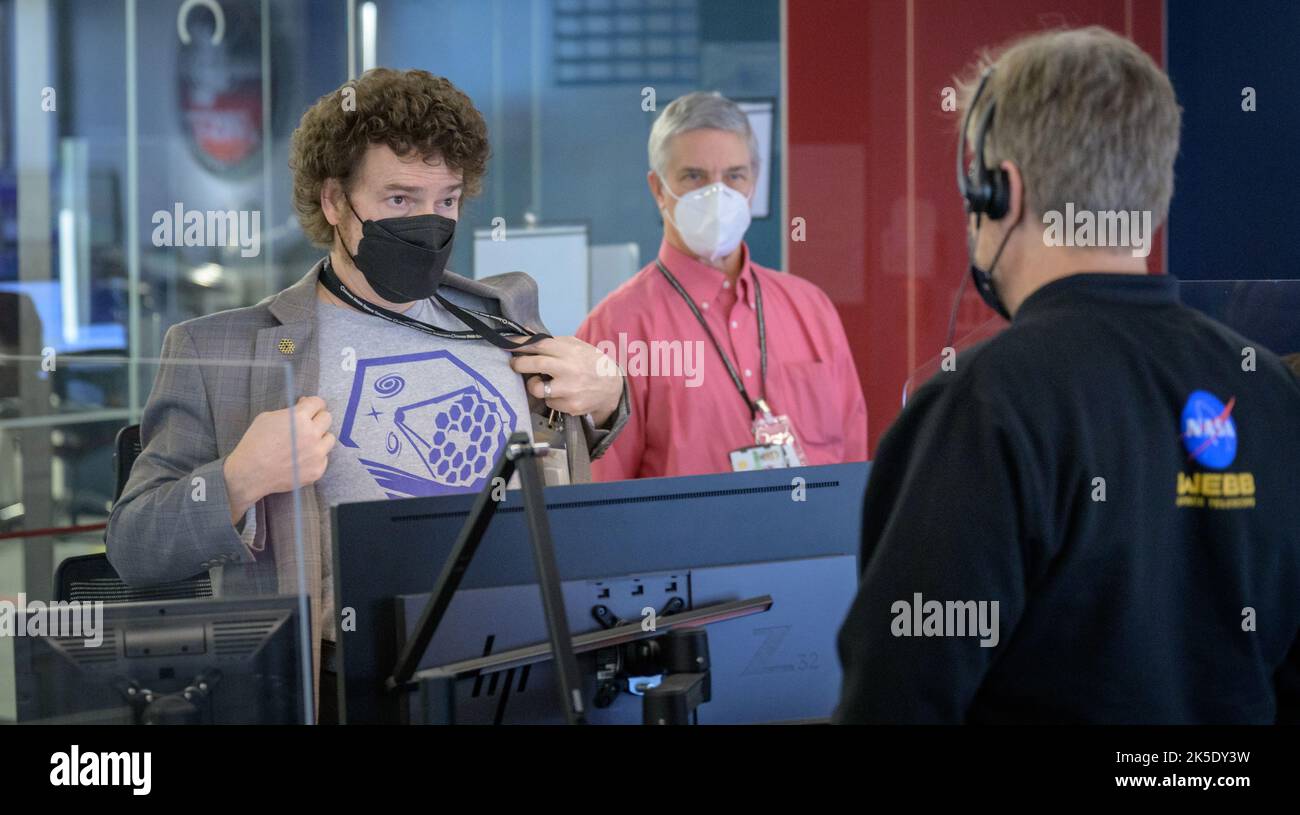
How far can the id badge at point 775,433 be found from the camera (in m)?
3.21

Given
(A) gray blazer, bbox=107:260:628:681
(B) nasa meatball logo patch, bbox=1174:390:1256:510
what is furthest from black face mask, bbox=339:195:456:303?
(B) nasa meatball logo patch, bbox=1174:390:1256:510

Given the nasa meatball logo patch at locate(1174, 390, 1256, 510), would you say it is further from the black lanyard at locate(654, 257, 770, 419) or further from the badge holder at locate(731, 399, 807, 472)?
the black lanyard at locate(654, 257, 770, 419)

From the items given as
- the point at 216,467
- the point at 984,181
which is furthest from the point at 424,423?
the point at 984,181

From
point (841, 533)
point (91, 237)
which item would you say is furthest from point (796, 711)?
point (91, 237)

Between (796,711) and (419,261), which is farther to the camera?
(419,261)

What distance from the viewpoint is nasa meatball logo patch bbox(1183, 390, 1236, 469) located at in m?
1.22

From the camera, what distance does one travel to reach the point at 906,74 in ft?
15.0

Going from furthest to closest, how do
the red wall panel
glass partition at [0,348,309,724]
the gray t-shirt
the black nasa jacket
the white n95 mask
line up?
the red wall panel < the white n95 mask < the gray t-shirt < glass partition at [0,348,309,724] < the black nasa jacket

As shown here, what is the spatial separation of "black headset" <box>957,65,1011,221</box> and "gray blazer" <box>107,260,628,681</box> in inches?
32.5

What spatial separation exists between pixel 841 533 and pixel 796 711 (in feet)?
0.80

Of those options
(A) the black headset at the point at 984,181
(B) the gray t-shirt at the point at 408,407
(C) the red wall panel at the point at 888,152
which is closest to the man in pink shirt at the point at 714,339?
(B) the gray t-shirt at the point at 408,407
